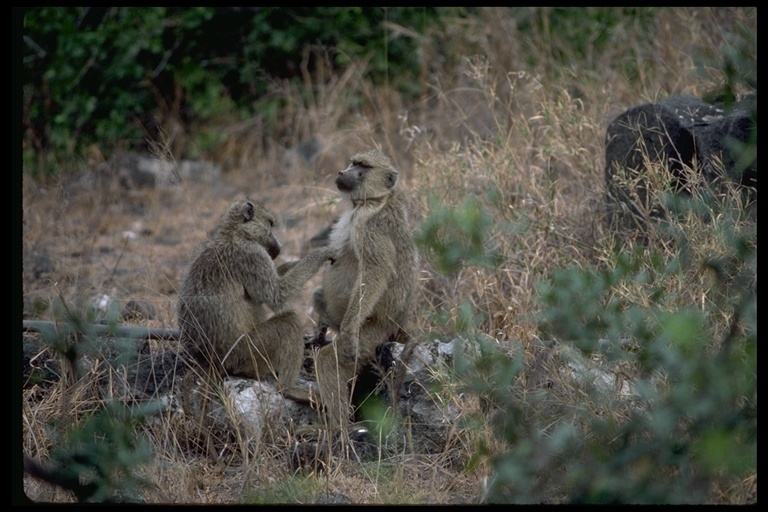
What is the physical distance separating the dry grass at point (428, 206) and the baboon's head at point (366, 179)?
2.29 ft

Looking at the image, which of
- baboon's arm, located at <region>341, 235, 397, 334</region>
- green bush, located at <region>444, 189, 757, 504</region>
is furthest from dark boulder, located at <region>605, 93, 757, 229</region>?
green bush, located at <region>444, 189, 757, 504</region>

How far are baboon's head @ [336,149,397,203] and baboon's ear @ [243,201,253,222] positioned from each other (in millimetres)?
504

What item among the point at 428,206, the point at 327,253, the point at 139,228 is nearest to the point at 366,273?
the point at 327,253

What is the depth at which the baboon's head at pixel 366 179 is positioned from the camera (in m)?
5.21

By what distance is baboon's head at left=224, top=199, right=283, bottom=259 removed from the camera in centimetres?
504

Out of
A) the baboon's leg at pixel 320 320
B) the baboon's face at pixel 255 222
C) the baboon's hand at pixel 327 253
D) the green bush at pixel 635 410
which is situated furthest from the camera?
the baboon's leg at pixel 320 320

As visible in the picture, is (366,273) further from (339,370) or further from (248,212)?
(248,212)

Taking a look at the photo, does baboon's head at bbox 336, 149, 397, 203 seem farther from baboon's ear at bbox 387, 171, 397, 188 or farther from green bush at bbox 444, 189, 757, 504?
green bush at bbox 444, 189, 757, 504

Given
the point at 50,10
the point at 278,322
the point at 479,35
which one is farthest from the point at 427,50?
the point at 278,322

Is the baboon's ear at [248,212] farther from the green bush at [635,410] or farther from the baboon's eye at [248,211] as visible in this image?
the green bush at [635,410]

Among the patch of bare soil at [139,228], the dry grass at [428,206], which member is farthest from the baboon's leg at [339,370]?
the patch of bare soil at [139,228]

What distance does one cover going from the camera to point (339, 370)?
492 cm

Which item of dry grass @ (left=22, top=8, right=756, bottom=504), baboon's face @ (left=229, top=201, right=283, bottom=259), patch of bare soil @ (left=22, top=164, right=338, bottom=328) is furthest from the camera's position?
patch of bare soil @ (left=22, top=164, right=338, bottom=328)

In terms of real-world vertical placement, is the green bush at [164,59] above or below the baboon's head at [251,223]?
below
